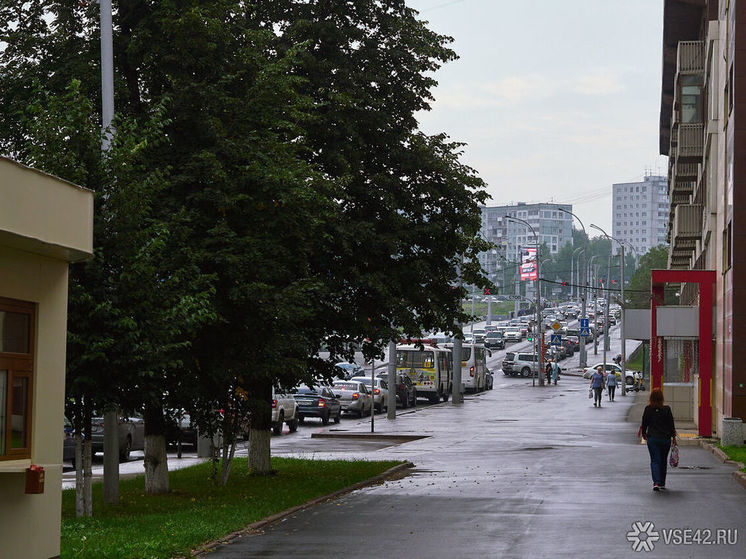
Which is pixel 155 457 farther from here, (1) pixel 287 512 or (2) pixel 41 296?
(2) pixel 41 296

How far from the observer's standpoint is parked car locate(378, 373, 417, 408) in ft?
181

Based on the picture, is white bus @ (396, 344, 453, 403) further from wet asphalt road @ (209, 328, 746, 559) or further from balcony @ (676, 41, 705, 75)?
wet asphalt road @ (209, 328, 746, 559)

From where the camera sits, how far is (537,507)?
16.5m

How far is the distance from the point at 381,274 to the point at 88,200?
34.9ft

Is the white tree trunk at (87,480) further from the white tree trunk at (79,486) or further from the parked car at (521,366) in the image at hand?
the parked car at (521,366)

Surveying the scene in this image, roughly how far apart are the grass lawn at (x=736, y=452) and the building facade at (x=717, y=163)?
1.91 metres

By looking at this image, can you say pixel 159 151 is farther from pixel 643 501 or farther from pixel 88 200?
pixel 643 501

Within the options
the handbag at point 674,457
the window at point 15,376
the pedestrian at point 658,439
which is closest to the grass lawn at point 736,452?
the handbag at point 674,457

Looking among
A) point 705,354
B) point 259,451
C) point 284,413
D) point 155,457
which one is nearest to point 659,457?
point 259,451

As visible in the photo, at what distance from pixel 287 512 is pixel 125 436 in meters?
12.8

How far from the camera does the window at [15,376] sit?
11.1 metres

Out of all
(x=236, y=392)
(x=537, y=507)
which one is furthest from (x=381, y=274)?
(x=537, y=507)

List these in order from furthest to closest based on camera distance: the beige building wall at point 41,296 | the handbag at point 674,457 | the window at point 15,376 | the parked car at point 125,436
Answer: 1. the parked car at point 125,436
2. the handbag at point 674,457
3. the window at point 15,376
4. the beige building wall at point 41,296

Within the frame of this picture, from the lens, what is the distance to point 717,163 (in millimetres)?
35562
